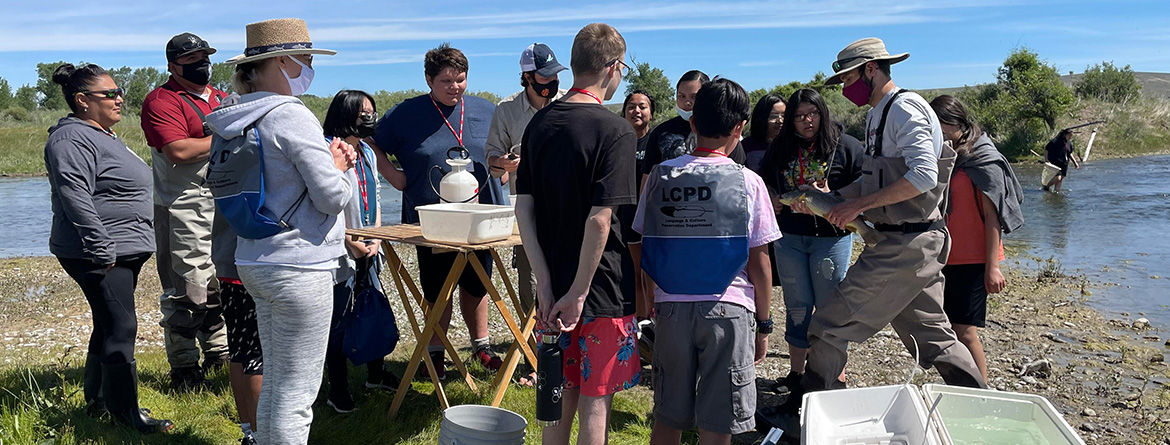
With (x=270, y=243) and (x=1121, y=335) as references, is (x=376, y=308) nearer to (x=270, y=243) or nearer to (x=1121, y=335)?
(x=270, y=243)

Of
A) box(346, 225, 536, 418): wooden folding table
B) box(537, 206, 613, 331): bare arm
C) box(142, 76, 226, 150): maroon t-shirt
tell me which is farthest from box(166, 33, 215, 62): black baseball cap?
box(537, 206, 613, 331): bare arm

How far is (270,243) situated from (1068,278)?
372 inches

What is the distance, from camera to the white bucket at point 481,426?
2.81m

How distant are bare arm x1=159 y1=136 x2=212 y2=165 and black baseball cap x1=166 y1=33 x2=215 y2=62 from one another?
0.44m

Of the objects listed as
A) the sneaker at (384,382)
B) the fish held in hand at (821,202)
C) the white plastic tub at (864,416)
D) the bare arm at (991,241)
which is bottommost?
the sneaker at (384,382)

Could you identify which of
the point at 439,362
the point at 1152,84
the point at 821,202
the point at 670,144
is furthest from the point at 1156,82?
the point at 439,362

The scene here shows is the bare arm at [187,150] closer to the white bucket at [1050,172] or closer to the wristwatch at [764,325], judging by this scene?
the wristwatch at [764,325]

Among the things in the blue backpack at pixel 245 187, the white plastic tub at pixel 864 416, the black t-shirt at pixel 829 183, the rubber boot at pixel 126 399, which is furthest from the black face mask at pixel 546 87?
the rubber boot at pixel 126 399

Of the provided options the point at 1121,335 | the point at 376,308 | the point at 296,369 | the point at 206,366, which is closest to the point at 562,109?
the point at 296,369

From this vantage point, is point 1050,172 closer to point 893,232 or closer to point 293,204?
point 893,232

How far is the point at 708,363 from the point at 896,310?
1.21 m

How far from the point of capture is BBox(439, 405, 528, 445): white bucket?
2814mm

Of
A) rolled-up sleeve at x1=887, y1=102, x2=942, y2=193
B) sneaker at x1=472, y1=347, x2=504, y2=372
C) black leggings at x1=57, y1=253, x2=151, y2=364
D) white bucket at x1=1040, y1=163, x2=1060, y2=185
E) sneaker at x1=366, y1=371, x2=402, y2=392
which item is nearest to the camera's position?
rolled-up sleeve at x1=887, y1=102, x2=942, y2=193

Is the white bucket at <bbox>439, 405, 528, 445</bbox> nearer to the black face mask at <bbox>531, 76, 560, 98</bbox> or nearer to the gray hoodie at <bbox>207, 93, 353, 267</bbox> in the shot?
the gray hoodie at <bbox>207, 93, 353, 267</bbox>
